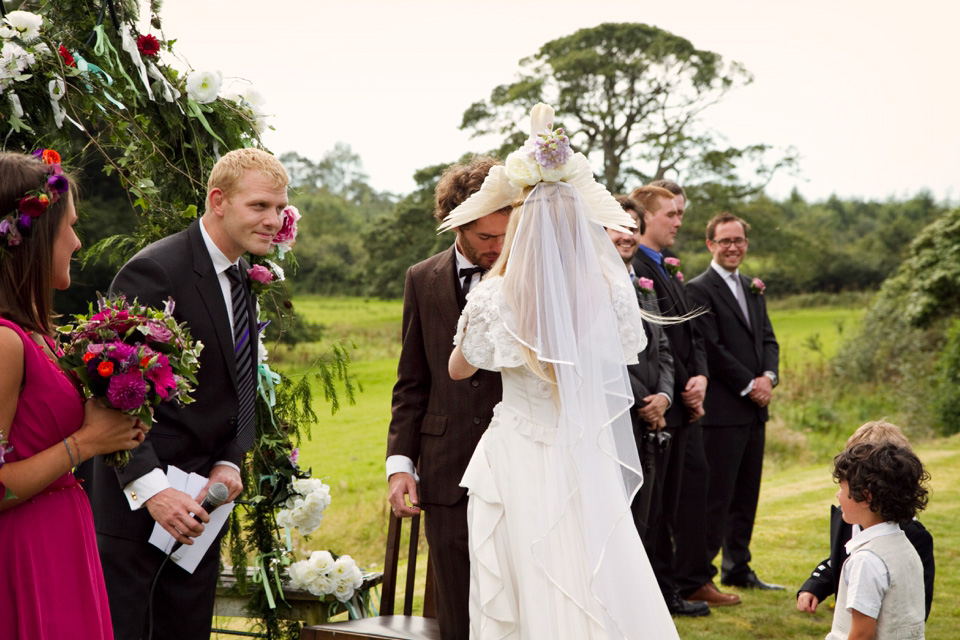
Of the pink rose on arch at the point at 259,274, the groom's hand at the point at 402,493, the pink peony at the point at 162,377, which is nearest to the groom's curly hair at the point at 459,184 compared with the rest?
the pink rose on arch at the point at 259,274

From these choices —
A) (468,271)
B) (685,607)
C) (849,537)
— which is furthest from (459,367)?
(685,607)

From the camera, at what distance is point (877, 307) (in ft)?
68.8

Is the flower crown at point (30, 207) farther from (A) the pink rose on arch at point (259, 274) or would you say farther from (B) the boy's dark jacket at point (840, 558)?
(B) the boy's dark jacket at point (840, 558)

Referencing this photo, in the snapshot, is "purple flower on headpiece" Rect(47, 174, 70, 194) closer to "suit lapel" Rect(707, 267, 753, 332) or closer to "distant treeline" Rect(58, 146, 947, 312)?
"suit lapel" Rect(707, 267, 753, 332)

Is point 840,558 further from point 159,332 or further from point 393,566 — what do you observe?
point 159,332

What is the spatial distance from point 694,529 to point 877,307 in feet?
55.2

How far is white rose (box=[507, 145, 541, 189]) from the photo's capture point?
3314 millimetres

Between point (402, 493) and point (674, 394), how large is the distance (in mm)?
2798

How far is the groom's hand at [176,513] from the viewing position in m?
3.05

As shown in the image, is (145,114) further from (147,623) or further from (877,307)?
(877,307)

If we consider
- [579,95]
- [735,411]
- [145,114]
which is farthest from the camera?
[579,95]

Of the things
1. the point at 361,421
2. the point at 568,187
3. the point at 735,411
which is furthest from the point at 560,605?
the point at 361,421

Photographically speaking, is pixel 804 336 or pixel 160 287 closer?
pixel 160 287

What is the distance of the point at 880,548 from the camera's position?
135 inches
